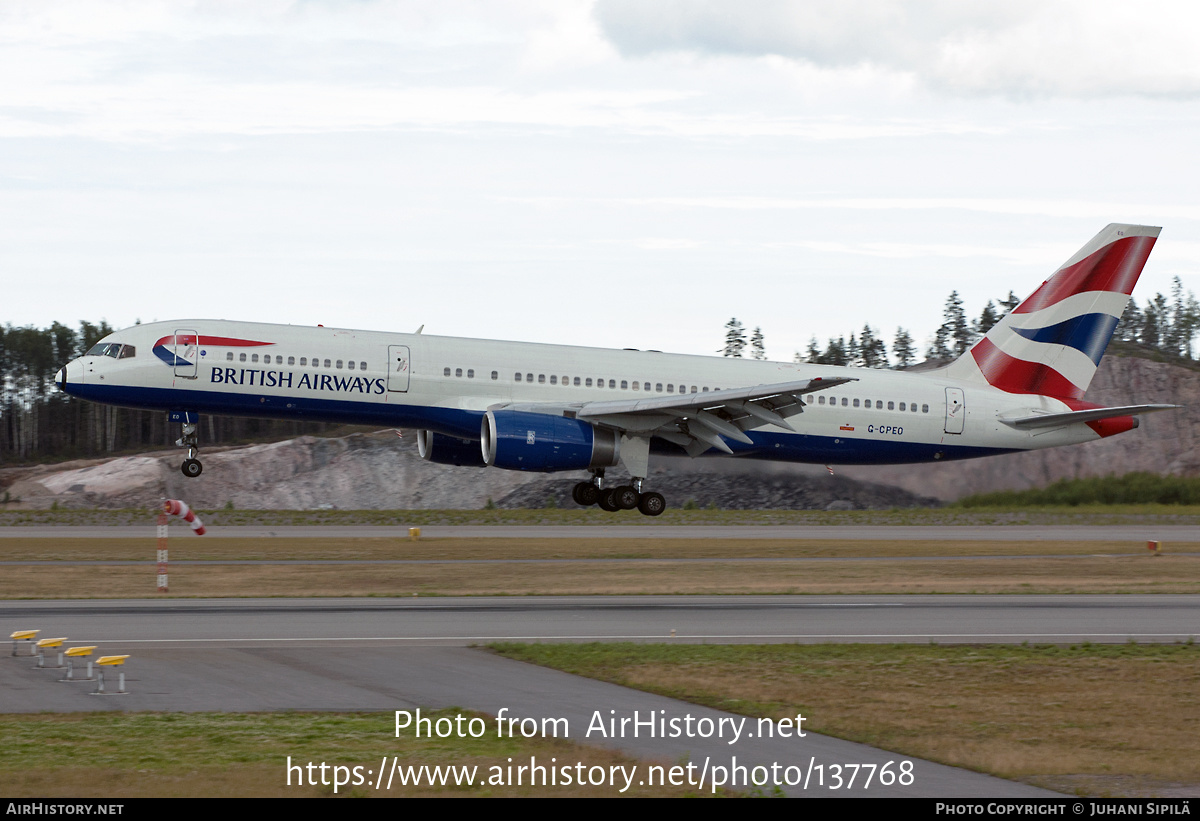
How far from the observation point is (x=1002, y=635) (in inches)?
952

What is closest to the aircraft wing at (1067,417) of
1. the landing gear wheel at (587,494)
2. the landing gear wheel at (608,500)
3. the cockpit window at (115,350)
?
the landing gear wheel at (608,500)

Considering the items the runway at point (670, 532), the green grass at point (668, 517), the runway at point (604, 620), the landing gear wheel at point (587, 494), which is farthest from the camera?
the green grass at point (668, 517)

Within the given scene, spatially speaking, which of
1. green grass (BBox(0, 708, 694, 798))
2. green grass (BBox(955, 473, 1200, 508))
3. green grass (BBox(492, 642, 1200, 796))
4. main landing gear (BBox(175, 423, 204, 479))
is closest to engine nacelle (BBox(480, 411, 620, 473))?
main landing gear (BBox(175, 423, 204, 479))

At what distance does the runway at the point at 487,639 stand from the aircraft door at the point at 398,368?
8.84 m

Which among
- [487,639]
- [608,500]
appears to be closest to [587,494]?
[608,500]

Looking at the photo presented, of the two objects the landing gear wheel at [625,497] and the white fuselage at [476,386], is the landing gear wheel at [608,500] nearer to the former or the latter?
the landing gear wheel at [625,497]

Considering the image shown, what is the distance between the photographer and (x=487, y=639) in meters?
22.5

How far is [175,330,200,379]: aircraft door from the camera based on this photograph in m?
35.0

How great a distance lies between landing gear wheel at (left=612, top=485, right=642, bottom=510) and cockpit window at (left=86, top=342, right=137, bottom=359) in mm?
14411

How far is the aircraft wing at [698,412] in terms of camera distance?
115 ft

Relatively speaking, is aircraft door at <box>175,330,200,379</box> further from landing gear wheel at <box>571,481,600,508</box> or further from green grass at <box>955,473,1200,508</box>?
green grass at <box>955,473,1200,508</box>

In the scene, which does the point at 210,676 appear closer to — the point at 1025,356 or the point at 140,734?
the point at 140,734

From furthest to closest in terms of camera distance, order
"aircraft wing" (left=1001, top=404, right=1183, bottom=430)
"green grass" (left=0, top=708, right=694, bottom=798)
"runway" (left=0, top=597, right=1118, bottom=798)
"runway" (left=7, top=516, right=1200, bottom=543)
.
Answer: "runway" (left=7, top=516, right=1200, bottom=543) → "aircraft wing" (left=1001, top=404, right=1183, bottom=430) → "runway" (left=0, top=597, right=1118, bottom=798) → "green grass" (left=0, top=708, right=694, bottom=798)

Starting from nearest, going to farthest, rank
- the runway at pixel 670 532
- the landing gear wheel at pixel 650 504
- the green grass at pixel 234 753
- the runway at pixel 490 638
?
1. the green grass at pixel 234 753
2. the runway at pixel 490 638
3. the landing gear wheel at pixel 650 504
4. the runway at pixel 670 532
